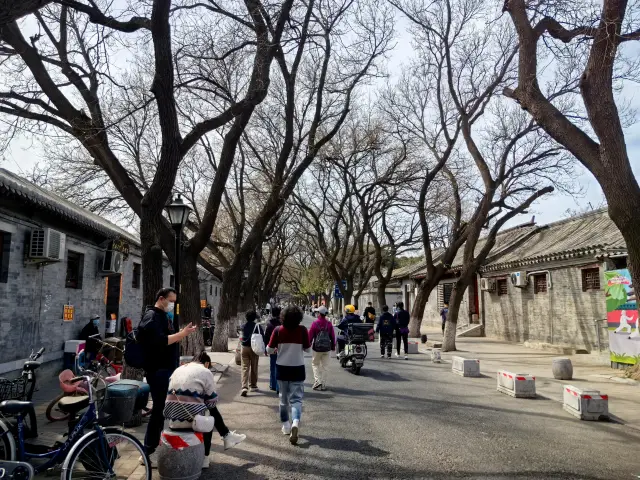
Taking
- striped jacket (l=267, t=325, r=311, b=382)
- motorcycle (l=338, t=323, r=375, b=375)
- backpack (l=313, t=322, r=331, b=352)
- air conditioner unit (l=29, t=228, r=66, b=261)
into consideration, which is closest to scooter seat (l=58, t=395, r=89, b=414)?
striped jacket (l=267, t=325, r=311, b=382)

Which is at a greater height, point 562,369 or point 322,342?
point 322,342

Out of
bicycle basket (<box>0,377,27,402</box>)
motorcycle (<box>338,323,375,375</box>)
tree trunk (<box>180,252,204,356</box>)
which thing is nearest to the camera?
bicycle basket (<box>0,377,27,402</box>)

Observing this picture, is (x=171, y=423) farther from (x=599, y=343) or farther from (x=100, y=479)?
(x=599, y=343)

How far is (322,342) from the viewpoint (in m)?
9.77

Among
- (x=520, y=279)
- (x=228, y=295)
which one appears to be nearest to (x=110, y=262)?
(x=228, y=295)

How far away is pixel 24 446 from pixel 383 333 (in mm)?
11845

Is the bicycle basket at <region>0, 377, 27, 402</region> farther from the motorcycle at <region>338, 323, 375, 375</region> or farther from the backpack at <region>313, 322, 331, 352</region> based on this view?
the motorcycle at <region>338, 323, 375, 375</region>

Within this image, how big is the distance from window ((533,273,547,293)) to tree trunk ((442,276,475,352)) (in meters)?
4.80

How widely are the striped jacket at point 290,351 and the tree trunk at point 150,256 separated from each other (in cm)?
235

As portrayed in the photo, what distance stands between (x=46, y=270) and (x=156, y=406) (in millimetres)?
6768

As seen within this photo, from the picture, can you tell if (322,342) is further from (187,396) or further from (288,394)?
(187,396)

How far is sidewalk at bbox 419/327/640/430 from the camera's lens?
881cm

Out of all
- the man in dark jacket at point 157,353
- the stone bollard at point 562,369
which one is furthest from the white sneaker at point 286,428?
the stone bollard at point 562,369

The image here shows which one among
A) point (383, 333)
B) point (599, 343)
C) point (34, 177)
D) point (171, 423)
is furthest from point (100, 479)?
point (599, 343)
